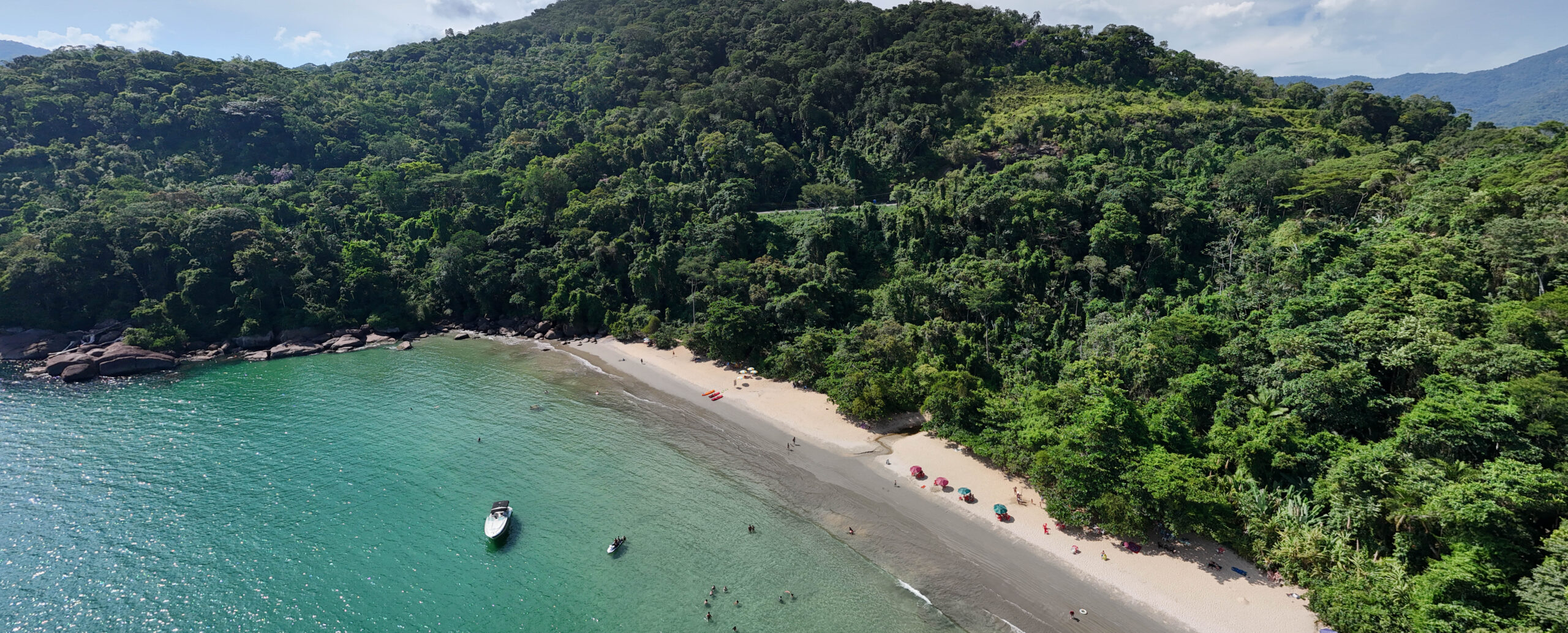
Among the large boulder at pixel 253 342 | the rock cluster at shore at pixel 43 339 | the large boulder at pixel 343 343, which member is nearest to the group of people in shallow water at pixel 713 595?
the large boulder at pixel 343 343

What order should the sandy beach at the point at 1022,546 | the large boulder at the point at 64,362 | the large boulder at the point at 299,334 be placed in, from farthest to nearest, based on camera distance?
the large boulder at the point at 299,334 < the large boulder at the point at 64,362 < the sandy beach at the point at 1022,546

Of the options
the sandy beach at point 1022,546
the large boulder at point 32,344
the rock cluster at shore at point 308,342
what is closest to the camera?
the sandy beach at point 1022,546

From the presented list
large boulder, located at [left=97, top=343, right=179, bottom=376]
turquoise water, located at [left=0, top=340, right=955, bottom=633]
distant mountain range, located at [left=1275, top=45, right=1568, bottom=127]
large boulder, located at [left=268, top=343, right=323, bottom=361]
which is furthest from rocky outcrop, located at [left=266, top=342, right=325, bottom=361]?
distant mountain range, located at [left=1275, top=45, right=1568, bottom=127]

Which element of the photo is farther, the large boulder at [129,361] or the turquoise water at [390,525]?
the large boulder at [129,361]

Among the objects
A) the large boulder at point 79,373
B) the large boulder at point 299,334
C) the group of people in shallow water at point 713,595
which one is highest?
the large boulder at point 299,334

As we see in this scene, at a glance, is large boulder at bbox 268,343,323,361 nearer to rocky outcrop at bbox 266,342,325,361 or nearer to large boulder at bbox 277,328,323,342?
rocky outcrop at bbox 266,342,325,361

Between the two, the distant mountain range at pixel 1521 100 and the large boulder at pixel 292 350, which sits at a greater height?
the distant mountain range at pixel 1521 100

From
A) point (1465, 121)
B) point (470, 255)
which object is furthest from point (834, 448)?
point (1465, 121)

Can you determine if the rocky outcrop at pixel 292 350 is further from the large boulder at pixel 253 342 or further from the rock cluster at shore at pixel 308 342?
the large boulder at pixel 253 342
